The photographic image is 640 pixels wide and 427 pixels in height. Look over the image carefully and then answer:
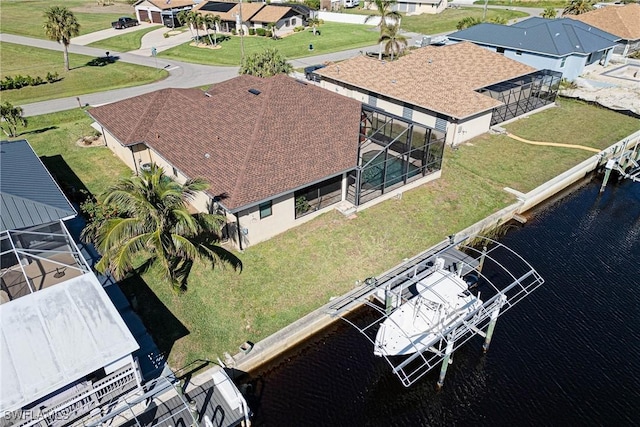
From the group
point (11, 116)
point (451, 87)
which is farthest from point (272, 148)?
point (11, 116)

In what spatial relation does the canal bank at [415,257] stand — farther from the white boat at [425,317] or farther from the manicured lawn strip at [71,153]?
the manicured lawn strip at [71,153]

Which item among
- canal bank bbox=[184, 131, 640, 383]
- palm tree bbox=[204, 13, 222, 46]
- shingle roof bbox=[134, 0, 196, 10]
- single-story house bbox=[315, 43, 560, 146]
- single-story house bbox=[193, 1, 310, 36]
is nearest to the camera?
canal bank bbox=[184, 131, 640, 383]

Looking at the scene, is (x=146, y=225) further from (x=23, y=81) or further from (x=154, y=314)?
(x=23, y=81)

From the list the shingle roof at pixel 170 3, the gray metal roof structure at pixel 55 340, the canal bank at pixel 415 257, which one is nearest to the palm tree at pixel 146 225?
the gray metal roof structure at pixel 55 340

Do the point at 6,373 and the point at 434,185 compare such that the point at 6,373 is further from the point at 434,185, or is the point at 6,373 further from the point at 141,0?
the point at 141,0

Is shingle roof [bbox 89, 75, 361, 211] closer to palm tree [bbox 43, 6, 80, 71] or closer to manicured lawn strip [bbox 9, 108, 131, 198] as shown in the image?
manicured lawn strip [bbox 9, 108, 131, 198]

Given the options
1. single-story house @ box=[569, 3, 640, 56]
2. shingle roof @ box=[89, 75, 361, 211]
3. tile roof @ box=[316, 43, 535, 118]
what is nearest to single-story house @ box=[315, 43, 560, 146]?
tile roof @ box=[316, 43, 535, 118]

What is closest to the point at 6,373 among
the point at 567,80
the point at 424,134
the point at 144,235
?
the point at 144,235
